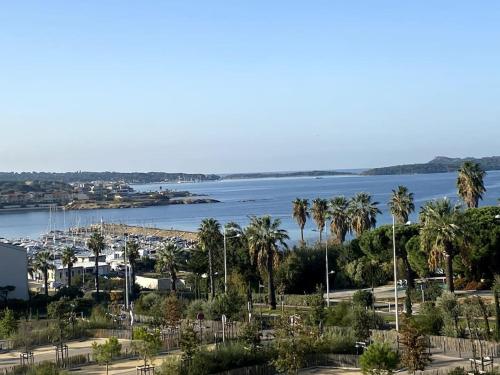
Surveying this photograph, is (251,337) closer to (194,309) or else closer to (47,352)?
(194,309)

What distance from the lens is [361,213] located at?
75.8 metres

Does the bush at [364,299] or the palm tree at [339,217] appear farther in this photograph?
the palm tree at [339,217]

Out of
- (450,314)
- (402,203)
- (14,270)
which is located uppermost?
(402,203)

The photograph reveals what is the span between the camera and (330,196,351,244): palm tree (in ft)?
253

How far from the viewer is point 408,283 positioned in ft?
192

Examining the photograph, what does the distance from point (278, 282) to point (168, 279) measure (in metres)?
17.9

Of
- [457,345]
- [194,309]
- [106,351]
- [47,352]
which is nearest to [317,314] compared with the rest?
[457,345]

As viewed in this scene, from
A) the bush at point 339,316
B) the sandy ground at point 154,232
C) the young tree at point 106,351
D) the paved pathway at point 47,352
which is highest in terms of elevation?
the young tree at point 106,351

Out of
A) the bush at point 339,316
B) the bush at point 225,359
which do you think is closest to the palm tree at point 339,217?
the bush at point 339,316

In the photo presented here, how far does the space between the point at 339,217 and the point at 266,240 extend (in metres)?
25.5

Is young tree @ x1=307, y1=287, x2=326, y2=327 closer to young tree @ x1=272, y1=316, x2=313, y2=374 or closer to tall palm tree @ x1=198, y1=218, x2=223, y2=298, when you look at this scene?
young tree @ x1=272, y1=316, x2=313, y2=374

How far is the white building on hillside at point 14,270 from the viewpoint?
2613 inches

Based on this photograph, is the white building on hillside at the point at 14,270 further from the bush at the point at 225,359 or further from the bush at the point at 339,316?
the bush at the point at 225,359

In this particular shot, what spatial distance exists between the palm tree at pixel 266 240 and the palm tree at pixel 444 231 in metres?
10.4
